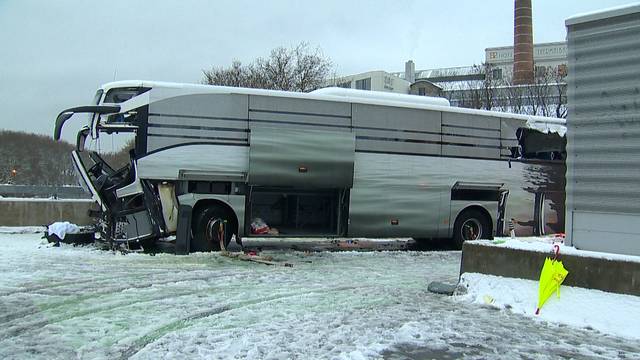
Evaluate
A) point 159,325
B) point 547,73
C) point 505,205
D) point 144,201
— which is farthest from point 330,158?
point 547,73

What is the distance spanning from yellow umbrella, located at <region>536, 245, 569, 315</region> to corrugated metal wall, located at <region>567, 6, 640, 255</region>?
0.85 metres

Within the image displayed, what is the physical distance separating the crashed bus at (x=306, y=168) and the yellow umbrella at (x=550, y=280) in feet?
20.5

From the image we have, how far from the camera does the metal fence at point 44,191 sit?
25.3 m

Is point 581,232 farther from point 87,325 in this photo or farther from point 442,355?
point 87,325

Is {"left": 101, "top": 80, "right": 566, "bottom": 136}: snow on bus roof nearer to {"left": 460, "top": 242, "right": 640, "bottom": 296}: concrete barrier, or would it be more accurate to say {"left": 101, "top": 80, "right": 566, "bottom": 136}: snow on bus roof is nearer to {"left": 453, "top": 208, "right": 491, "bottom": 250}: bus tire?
{"left": 453, "top": 208, "right": 491, "bottom": 250}: bus tire

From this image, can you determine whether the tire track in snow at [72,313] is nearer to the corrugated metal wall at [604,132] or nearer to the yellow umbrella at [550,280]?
the yellow umbrella at [550,280]

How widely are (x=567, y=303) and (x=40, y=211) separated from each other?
15.8m

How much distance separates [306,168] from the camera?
12391 mm

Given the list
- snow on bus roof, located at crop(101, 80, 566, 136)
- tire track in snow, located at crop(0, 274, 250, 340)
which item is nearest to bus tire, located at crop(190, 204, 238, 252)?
snow on bus roof, located at crop(101, 80, 566, 136)

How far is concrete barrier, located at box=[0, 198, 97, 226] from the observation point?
17.0 m

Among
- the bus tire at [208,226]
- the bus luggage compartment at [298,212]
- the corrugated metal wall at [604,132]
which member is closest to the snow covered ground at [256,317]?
the corrugated metal wall at [604,132]

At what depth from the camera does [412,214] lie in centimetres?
1373

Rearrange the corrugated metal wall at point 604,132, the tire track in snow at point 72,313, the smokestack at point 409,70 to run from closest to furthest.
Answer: the tire track in snow at point 72,313
the corrugated metal wall at point 604,132
the smokestack at point 409,70

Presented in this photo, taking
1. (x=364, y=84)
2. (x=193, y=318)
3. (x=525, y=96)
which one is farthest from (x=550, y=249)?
(x=364, y=84)
